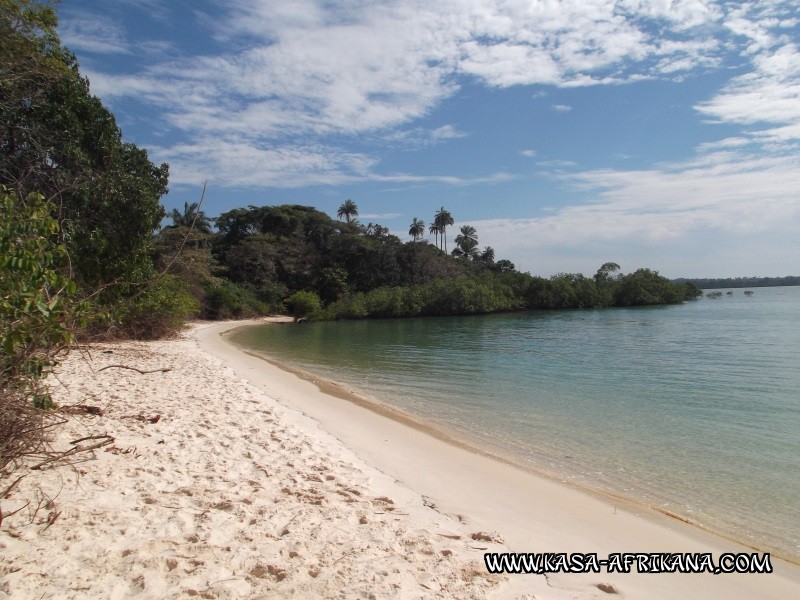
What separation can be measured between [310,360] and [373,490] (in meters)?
16.1

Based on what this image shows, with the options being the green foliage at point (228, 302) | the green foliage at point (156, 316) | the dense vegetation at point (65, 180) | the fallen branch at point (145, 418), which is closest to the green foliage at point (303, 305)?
the green foliage at point (228, 302)

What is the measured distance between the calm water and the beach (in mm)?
1079

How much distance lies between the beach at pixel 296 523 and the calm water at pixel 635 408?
1.08 metres

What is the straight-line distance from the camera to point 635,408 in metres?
11.8

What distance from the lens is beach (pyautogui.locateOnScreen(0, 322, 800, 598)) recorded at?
3.44m

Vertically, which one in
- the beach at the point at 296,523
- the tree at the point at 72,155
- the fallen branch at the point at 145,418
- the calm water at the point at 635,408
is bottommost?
the calm water at the point at 635,408

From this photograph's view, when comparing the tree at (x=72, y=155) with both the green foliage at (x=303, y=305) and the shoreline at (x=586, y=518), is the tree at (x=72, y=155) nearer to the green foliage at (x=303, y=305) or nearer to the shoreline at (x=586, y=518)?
the shoreline at (x=586, y=518)

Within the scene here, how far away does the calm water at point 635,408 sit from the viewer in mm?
6621

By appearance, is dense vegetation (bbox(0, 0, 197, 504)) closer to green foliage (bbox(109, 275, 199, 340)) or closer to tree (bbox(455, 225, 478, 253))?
green foliage (bbox(109, 275, 199, 340))

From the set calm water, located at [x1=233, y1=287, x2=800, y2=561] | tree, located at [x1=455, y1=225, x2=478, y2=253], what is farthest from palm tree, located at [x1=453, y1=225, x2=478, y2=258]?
calm water, located at [x1=233, y1=287, x2=800, y2=561]

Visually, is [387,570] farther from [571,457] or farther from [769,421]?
[769,421]

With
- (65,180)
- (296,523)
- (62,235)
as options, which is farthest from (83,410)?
(65,180)

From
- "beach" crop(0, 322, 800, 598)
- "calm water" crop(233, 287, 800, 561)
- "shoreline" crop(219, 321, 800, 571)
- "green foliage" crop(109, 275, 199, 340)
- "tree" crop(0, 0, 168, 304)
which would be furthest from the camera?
"green foliage" crop(109, 275, 199, 340)

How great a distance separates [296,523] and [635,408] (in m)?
9.82
